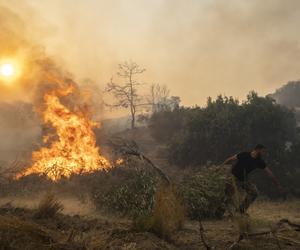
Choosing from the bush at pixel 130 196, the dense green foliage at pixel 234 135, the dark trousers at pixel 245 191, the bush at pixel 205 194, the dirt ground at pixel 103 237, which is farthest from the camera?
the dense green foliage at pixel 234 135

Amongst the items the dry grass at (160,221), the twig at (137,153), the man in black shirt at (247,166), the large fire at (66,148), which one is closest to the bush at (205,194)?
the twig at (137,153)

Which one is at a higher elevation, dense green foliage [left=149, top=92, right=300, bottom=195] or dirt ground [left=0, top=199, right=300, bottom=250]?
dense green foliage [left=149, top=92, right=300, bottom=195]

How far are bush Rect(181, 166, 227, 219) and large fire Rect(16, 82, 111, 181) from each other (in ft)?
23.0

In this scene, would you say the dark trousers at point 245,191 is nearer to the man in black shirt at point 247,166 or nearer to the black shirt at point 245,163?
the man in black shirt at point 247,166

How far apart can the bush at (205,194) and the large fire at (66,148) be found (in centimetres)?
700

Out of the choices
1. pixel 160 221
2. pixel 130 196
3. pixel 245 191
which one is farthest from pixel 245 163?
pixel 130 196

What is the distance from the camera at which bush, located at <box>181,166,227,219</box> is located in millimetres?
11367

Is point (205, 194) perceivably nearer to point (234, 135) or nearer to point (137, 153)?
point (137, 153)

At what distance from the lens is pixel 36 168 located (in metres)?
19.2

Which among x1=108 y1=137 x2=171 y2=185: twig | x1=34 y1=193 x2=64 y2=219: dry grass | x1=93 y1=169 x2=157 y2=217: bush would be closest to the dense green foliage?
x1=108 y1=137 x2=171 y2=185: twig

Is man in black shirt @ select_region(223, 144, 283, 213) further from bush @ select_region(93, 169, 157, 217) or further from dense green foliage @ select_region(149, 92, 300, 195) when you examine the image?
dense green foliage @ select_region(149, 92, 300, 195)

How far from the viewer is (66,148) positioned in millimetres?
20141

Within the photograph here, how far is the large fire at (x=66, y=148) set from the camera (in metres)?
18.8

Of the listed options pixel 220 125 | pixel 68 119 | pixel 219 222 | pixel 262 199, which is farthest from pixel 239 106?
pixel 219 222
